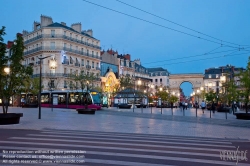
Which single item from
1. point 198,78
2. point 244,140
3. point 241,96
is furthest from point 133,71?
point 244,140

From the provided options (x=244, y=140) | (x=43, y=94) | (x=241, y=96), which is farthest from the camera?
(x=43, y=94)

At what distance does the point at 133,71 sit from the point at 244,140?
81043 mm

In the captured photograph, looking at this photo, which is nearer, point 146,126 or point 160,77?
point 146,126

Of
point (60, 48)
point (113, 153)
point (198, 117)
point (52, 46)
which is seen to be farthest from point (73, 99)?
point (113, 153)

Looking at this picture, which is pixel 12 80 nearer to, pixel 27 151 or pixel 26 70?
pixel 26 70

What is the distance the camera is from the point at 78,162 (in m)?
7.14

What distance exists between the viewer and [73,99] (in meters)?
42.9

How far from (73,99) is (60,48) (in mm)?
21958

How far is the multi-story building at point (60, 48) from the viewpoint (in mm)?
61094

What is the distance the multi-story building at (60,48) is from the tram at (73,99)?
1162 centimetres

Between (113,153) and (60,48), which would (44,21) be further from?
(113,153)

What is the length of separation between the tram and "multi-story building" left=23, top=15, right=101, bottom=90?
1162 cm

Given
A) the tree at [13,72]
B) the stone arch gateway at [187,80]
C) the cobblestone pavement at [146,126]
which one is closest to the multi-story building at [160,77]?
the stone arch gateway at [187,80]

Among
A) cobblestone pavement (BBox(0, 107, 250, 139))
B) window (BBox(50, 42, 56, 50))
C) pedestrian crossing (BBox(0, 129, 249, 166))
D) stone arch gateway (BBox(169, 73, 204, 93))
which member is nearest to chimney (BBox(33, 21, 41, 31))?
window (BBox(50, 42, 56, 50))
